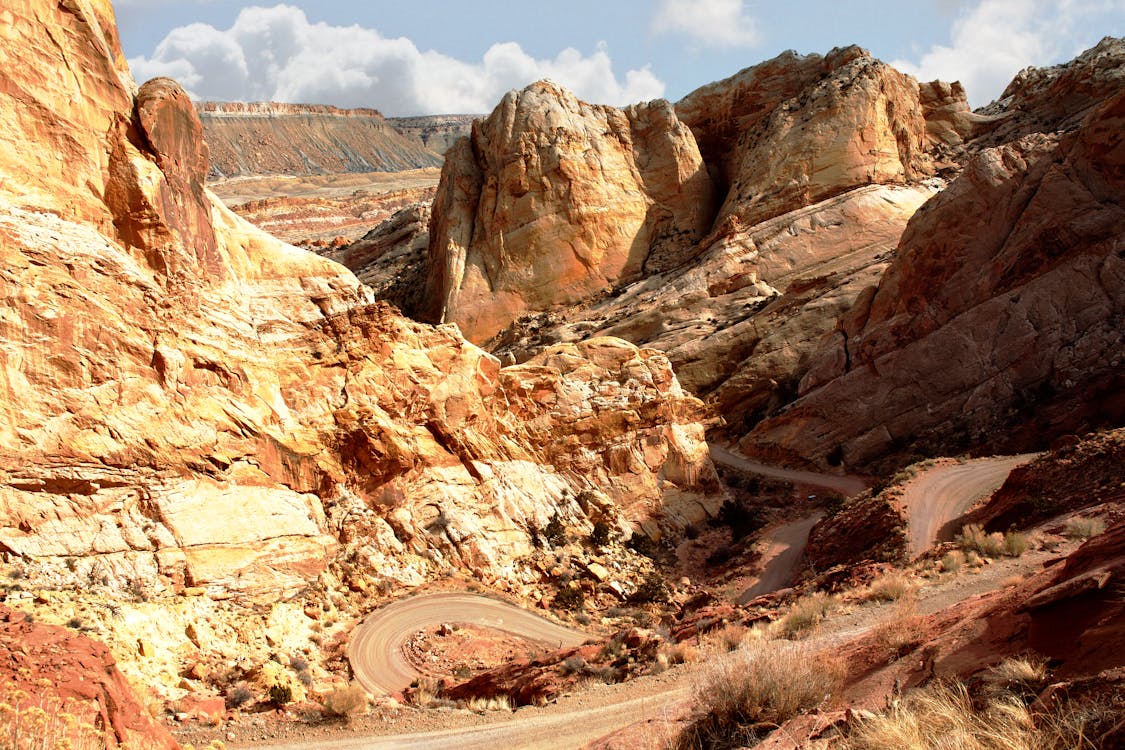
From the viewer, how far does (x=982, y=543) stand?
619 inches

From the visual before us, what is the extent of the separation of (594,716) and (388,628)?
8.40m

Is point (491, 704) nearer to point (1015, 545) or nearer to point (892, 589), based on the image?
point (892, 589)

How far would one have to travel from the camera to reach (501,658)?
18453 millimetres

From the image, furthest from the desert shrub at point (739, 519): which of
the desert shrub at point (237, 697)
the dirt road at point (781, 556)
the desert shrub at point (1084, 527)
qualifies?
the desert shrub at point (237, 697)

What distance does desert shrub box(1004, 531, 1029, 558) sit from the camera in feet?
49.9

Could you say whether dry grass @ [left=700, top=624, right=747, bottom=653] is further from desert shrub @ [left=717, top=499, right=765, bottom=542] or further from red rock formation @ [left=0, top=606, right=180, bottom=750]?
desert shrub @ [left=717, top=499, right=765, bottom=542]

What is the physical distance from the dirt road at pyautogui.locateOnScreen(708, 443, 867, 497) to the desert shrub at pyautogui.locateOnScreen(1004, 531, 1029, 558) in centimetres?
1557

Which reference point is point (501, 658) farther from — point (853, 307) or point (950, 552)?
point (853, 307)

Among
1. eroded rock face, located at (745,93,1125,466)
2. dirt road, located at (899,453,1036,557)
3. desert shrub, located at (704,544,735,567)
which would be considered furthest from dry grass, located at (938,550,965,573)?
eroded rock face, located at (745,93,1125,466)

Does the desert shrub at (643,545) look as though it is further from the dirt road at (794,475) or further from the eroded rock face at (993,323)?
the eroded rock face at (993,323)

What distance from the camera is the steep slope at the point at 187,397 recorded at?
1566cm

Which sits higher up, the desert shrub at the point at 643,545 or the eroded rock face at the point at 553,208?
the eroded rock face at the point at 553,208

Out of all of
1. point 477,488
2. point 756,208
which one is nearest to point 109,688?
point 477,488

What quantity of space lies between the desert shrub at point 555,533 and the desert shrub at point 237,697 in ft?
38.7
